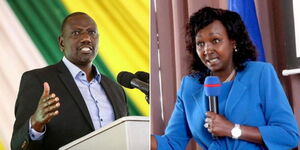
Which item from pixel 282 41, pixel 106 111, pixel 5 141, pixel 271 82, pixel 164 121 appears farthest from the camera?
pixel 164 121

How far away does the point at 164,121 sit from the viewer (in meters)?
2.46

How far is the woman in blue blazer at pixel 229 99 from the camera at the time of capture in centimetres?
160

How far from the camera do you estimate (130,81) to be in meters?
1.57

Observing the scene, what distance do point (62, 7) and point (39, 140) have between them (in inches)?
17.4

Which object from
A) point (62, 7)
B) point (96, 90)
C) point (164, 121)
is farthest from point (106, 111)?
point (164, 121)

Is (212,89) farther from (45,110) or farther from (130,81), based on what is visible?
(45,110)

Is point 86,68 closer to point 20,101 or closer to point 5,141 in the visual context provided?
point 20,101

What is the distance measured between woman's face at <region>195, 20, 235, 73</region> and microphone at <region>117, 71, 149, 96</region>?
309 millimetres

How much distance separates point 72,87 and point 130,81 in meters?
0.20

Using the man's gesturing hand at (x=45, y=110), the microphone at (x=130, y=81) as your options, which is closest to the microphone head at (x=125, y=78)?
the microphone at (x=130, y=81)

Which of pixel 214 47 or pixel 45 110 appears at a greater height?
pixel 214 47

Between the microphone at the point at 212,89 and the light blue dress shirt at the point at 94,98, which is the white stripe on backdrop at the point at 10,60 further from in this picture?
the microphone at the point at 212,89

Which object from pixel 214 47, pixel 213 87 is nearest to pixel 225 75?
pixel 214 47

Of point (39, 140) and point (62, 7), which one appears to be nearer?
point (39, 140)
